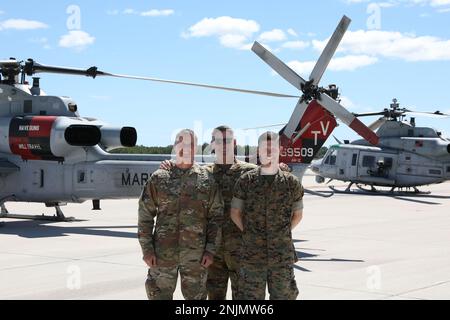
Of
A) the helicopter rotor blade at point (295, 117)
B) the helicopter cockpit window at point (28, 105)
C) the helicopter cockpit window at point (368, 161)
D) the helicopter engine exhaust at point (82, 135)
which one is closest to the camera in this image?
the helicopter rotor blade at point (295, 117)

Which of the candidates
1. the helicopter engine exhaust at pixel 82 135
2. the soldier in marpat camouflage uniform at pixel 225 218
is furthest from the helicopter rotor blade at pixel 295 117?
the soldier in marpat camouflage uniform at pixel 225 218

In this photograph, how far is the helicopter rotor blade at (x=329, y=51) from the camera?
15352mm

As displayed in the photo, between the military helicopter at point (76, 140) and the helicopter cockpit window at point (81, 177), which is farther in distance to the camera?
the helicopter cockpit window at point (81, 177)

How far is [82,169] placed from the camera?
15188 mm

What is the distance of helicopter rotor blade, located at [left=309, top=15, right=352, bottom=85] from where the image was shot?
1535 centimetres

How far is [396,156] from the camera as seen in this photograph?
30.0 meters

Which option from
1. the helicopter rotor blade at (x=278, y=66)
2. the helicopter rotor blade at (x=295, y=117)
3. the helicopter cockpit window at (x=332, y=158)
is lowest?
the helicopter cockpit window at (x=332, y=158)

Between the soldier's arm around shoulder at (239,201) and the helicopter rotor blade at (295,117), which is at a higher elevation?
the helicopter rotor blade at (295,117)

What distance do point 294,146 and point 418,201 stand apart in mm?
12996

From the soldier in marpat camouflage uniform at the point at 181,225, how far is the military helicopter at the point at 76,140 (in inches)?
323

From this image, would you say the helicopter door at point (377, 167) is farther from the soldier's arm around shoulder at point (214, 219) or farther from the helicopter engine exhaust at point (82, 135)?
the soldier's arm around shoulder at point (214, 219)

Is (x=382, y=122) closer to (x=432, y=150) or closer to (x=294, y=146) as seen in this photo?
(x=432, y=150)

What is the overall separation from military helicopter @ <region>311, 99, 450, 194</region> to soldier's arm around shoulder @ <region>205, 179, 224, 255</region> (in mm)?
24261
